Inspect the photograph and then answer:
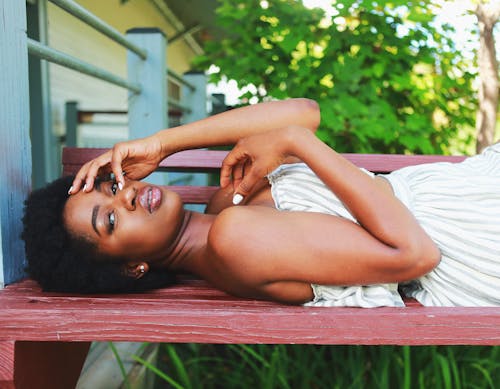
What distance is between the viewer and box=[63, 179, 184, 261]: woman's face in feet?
5.73

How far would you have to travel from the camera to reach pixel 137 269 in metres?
1.86

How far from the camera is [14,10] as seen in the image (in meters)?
1.67

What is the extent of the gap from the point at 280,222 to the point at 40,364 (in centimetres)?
77

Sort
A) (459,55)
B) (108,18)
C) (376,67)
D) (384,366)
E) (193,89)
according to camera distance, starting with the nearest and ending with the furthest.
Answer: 1. (384,366)
2. (376,67)
3. (459,55)
4. (193,89)
5. (108,18)

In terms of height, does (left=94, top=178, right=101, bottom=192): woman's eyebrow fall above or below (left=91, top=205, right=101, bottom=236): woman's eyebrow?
above

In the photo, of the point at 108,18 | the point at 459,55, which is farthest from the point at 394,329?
the point at 108,18

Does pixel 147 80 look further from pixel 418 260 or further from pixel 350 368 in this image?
pixel 418 260

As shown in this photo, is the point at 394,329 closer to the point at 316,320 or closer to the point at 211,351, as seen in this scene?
the point at 316,320

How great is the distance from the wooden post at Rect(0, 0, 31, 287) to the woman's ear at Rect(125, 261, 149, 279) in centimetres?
34

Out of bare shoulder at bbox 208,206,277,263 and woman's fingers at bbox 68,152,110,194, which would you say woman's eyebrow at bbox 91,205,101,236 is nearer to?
woman's fingers at bbox 68,152,110,194

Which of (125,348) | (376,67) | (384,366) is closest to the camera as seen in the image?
(384,366)

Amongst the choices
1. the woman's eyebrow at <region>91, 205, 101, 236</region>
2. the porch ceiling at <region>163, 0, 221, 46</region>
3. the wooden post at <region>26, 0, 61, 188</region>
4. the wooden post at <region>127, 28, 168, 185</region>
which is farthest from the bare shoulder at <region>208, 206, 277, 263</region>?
the porch ceiling at <region>163, 0, 221, 46</region>

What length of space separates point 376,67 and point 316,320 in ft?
8.12

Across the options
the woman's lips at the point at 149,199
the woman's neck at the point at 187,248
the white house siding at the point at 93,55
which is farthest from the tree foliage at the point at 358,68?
the white house siding at the point at 93,55
